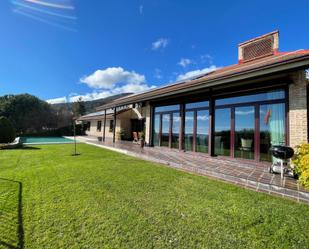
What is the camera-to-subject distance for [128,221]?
3279mm

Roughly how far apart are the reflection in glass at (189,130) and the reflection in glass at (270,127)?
11.9ft

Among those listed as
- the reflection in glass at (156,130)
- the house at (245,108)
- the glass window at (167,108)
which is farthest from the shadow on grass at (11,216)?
the reflection in glass at (156,130)

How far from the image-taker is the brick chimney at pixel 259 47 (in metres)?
9.47

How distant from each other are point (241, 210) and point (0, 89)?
49.8 metres

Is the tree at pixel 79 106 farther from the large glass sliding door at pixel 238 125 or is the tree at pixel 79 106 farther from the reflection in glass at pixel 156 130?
the large glass sliding door at pixel 238 125

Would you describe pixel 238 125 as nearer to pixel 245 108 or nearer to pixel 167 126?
pixel 245 108

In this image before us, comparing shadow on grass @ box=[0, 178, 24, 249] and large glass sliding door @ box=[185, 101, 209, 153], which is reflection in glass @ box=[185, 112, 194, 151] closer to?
large glass sliding door @ box=[185, 101, 209, 153]

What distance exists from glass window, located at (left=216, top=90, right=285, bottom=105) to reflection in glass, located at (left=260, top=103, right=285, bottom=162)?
31 cm

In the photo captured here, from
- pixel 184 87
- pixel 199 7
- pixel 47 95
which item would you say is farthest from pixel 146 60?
pixel 47 95

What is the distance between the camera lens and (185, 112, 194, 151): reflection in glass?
989 centimetres

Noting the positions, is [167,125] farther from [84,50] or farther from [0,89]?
[0,89]

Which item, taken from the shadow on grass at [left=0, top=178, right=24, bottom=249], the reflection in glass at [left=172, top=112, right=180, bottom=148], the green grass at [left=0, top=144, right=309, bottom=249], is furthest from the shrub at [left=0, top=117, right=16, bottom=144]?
the reflection in glass at [left=172, top=112, right=180, bottom=148]

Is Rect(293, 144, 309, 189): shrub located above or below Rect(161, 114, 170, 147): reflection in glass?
below

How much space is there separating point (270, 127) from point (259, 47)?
5883 mm
